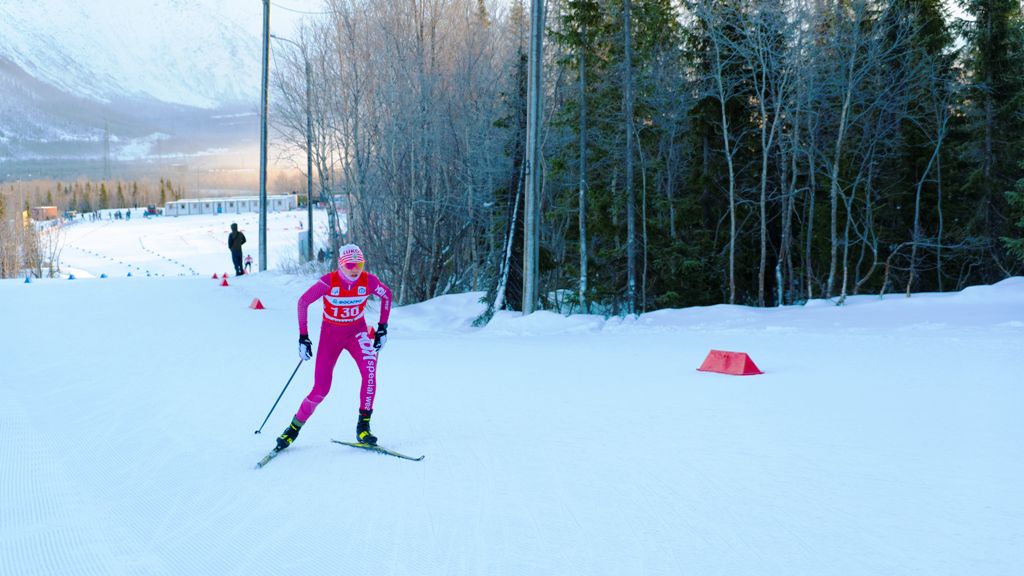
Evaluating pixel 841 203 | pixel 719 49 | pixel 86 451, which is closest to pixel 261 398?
pixel 86 451

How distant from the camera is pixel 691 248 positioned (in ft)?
74.7

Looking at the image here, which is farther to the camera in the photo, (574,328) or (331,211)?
(331,211)

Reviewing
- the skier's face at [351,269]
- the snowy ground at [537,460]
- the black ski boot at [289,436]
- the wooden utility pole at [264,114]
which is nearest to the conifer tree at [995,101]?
the snowy ground at [537,460]

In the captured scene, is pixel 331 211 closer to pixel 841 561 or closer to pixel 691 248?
pixel 691 248

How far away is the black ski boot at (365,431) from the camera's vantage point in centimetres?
618

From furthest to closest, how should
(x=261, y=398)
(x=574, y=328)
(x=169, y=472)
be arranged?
1. (x=574, y=328)
2. (x=261, y=398)
3. (x=169, y=472)

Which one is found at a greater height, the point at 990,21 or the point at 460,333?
the point at 990,21

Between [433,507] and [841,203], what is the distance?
84.3 feet

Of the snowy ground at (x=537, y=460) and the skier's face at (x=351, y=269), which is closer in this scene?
Answer: the snowy ground at (x=537, y=460)

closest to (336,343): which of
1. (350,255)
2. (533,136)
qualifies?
(350,255)

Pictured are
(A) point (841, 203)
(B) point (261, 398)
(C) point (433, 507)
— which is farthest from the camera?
(A) point (841, 203)

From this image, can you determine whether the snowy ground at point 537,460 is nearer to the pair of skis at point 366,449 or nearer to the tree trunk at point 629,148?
the pair of skis at point 366,449

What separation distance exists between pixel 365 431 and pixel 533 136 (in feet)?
32.9

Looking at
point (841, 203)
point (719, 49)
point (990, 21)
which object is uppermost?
point (990, 21)
